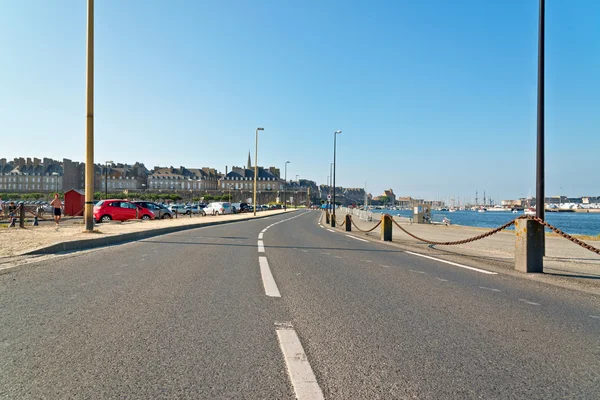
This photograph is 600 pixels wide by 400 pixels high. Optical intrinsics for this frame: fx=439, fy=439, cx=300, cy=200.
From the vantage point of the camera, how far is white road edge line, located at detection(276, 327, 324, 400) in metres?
2.89

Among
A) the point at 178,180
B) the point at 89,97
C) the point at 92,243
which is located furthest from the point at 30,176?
the point at 92,243

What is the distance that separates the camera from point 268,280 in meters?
7.27

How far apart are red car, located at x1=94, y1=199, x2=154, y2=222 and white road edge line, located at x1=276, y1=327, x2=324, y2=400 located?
2878cm

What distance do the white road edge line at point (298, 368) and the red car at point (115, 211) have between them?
28782mm

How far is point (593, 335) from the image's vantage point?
14.3 feet

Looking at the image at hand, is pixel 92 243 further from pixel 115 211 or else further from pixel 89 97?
pixel 115 211

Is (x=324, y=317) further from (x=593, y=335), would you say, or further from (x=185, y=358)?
(x=593, y=335)

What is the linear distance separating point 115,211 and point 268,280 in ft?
85.3

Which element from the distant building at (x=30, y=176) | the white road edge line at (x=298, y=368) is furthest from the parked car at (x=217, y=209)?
the distant building at (x=30, y=176)

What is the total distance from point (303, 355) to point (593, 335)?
298 cm

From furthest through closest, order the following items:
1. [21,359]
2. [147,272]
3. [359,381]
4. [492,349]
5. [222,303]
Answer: [147,272], [222,303], [492,349], [21,359], [359,381]

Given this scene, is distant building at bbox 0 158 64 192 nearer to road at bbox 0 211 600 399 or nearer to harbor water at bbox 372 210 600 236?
harbor water at bbox 372 210 600 236

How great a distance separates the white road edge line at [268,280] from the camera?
Result: 243 inches

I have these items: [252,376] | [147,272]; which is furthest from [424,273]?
[252,376]
